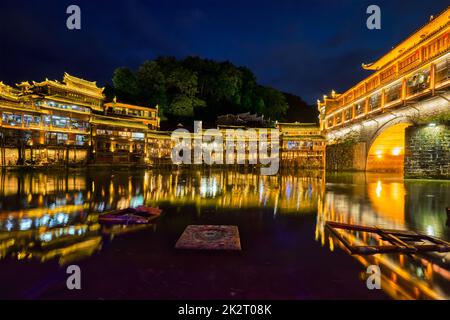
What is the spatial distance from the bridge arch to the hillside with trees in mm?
34087

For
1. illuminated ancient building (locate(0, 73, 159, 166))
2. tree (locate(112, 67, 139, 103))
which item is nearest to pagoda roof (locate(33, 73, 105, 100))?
illuminated ancient building (locate(0, 73, 159, 166))

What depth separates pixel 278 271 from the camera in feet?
15.3

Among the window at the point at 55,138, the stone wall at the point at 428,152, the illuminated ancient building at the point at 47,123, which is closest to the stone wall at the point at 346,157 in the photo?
the stone wall at the point at 428,152

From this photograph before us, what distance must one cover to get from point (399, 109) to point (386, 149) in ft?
32.3

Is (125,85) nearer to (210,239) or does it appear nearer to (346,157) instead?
(346,157)

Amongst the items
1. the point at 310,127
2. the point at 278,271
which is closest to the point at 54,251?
the point at 278,271

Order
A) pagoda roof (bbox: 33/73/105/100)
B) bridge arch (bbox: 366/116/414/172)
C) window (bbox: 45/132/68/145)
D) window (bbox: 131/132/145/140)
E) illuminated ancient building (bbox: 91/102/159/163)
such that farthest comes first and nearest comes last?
window (bbox: 131/132/145/140) → illuminated ancient building (bbox: 91/102/159/163) → pagoda roof (bbox: 33/73/105/100) → window (bbox: 45/132/68/145) → bridge arch (bbox: 366/116/414/172)

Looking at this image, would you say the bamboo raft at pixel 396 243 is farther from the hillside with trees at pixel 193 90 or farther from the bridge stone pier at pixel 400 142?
the hillside with trees at pixel 193 90

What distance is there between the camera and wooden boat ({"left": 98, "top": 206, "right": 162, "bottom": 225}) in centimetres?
784

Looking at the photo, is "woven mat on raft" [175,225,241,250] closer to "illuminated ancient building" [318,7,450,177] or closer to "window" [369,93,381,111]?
"illuminated ancient building" [318,7,450,177]

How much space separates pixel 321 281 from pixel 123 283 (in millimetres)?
3212

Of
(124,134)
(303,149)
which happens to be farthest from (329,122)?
(124,134)

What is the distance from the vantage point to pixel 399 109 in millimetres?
27188

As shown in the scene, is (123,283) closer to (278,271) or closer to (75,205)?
(278,271)
